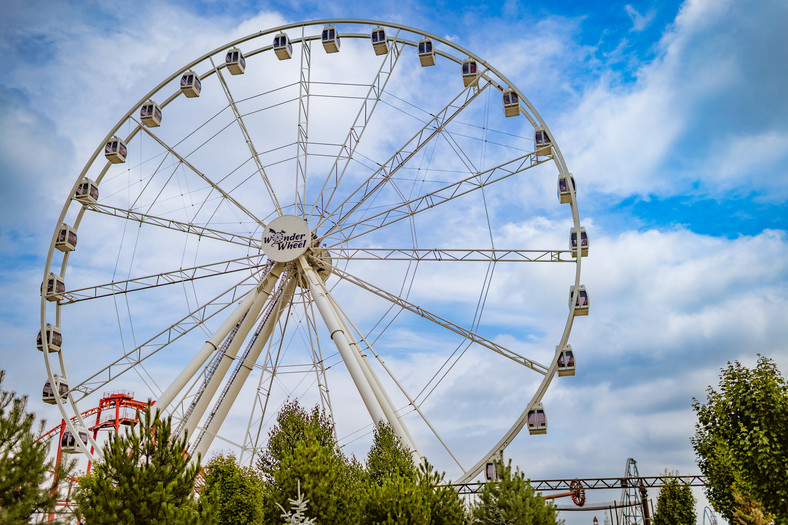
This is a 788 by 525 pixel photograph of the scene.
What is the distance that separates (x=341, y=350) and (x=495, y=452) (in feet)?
19.0

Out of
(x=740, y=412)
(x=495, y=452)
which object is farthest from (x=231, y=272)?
(x=740, y=412)

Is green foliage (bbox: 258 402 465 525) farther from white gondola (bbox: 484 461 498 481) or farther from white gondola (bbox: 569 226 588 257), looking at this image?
white gondola (bbox: 569 226 588 257)

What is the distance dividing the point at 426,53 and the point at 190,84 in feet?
31.4

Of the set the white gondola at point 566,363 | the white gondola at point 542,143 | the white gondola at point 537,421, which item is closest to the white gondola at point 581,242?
the white gondola at point 542,143

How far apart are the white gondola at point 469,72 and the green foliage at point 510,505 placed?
15.2m

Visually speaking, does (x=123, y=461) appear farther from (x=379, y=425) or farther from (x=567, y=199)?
(x=567, y=199)

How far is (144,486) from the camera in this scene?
14445 millimetres

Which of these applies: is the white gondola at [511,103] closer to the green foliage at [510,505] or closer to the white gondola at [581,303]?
the white gondola at [581,303]

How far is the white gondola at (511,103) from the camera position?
89.5 ft

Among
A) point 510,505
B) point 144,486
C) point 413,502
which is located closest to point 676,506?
point 510,505

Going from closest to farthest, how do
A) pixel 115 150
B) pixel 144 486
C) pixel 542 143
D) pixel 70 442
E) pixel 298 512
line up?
Answer: 1. pixel 298 512
2. pixel 144 486
3. pixel 70 442
4. pixel 542 143
5. pixel 115 150

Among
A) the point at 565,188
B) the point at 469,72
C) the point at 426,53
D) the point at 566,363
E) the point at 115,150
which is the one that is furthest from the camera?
the point at 115,150

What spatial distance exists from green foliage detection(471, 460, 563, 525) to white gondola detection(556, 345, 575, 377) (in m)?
5.54

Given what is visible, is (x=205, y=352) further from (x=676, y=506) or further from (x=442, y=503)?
(x=676, y=506)
